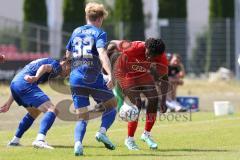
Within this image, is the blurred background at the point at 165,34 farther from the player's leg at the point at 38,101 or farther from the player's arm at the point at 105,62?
the player's arm at the point at 105,62

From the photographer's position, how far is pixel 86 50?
12.4 meters

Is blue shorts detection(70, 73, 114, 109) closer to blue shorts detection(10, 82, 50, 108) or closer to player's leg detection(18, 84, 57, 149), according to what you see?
player's leg detection(18, 84, 57, 149)

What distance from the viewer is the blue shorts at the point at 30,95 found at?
45.0 feet

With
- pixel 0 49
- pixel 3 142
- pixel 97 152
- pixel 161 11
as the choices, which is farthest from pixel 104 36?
pixel 161 11

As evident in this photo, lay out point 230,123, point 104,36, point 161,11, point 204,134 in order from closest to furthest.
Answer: point 104,36, point 204,134, point 230,123, point 161,11

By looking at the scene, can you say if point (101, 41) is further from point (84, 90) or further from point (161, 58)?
point (161, 58)

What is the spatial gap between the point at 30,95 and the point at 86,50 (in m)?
1.84

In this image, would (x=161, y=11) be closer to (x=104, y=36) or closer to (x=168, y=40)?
(x=168, y=40)

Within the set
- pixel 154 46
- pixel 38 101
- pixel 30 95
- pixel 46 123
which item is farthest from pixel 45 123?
pixel 154 46

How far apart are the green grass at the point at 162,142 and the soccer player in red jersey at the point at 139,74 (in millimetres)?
341

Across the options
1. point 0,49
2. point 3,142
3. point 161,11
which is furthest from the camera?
point 161,11

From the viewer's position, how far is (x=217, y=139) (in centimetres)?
1480

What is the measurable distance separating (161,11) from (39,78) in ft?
92.0

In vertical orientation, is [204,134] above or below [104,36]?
below
